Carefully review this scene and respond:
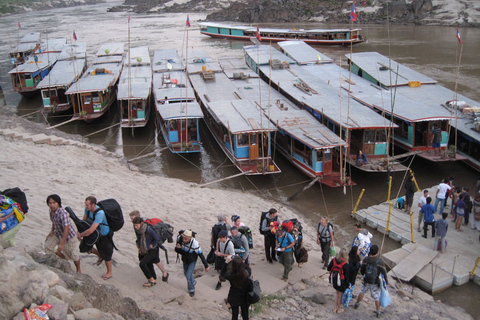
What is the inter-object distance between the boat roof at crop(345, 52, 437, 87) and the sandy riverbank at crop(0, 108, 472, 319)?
1117 cm

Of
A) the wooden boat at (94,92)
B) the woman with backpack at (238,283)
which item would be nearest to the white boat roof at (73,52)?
the wooden boat at (94,92)

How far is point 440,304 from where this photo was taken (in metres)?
9.59

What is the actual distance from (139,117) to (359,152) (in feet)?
36.2

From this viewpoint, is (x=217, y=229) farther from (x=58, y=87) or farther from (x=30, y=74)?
(x=30, y=74)

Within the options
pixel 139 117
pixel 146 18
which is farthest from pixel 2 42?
pixel 139 117

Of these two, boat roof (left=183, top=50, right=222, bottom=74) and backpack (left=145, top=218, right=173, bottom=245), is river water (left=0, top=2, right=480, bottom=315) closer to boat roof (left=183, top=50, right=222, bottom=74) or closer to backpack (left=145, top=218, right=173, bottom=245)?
boat roof (left=183, top=50, right=222, bottom=74)

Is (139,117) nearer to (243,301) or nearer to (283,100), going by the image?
(283,100)

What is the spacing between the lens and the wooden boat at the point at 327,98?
670 inches

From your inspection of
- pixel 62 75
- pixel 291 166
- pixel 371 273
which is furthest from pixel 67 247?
pixel 62 75

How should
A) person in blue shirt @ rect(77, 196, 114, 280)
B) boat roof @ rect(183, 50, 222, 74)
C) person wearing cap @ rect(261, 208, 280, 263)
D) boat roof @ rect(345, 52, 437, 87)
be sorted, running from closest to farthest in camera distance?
person in blue shirt @ rect(77, 196, 114, 280) → person wearing cap @ rect(261, 208, 280, 263) → boat roof @ rect(345, 52, 437, 87) → boat roof @ rect(183, 50, 222, 74)

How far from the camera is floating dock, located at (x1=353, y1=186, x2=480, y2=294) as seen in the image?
413 inches

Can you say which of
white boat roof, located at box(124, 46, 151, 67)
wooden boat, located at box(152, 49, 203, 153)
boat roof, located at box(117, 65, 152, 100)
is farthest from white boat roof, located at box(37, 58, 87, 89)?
wooden boat, located at box(152, 49, 203, 153)

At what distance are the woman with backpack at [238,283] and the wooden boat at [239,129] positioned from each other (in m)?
10.4

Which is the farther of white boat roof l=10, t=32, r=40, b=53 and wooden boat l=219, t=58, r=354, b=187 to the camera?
white boat roof l=10, t=32, r=40, b=53
